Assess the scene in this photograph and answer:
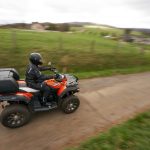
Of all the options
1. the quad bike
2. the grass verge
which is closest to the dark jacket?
the quad bike

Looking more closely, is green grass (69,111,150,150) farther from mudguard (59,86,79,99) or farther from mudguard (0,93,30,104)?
mudguard (0,93,30,104)

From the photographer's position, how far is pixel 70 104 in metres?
6.47

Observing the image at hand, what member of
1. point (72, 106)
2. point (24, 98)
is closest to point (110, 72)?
point (72, 106)

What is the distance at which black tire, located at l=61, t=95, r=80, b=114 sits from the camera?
6340mm

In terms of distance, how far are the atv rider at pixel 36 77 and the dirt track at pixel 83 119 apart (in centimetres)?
74

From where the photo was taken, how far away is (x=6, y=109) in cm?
547

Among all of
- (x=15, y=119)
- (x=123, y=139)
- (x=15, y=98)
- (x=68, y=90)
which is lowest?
(x=123, y=139)

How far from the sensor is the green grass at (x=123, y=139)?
4922 mm

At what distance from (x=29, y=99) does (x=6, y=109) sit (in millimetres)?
630

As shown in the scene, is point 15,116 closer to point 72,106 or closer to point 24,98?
point 24,98

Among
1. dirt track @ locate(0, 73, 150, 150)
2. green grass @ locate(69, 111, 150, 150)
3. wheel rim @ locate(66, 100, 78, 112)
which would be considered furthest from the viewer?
wheel rim @ locate(66, 100, 78, 112)

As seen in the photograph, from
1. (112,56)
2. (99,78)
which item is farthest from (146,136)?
(112,56)

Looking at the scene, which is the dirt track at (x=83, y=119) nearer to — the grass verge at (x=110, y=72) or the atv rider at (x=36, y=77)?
the atv rider at (x=36, y=77)

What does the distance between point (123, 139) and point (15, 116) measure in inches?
110
